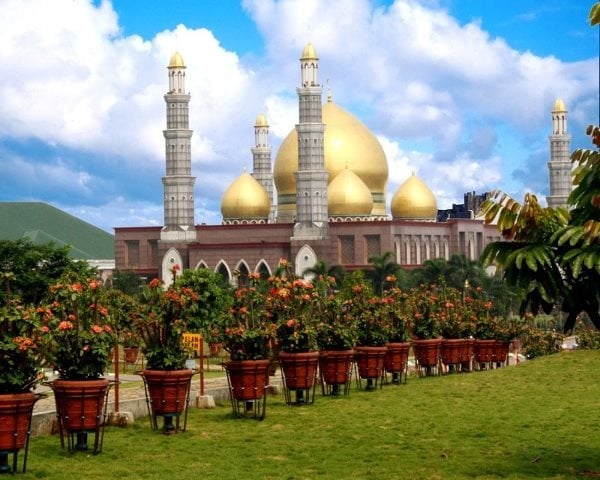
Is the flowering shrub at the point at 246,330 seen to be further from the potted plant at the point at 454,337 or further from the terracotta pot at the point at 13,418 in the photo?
the potted plant at the point at 454,337

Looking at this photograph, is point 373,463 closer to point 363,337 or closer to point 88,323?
point 88,323

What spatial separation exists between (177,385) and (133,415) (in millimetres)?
1533

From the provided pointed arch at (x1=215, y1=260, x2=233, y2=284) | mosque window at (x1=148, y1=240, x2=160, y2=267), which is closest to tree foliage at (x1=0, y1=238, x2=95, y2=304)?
pointed arch at (x1=215, y1=260, x2=233, y2=284)

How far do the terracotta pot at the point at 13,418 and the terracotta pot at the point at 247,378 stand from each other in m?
4.16

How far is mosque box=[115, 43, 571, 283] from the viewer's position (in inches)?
3056

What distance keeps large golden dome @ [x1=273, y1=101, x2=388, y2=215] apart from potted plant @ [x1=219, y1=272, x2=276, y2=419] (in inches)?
2704

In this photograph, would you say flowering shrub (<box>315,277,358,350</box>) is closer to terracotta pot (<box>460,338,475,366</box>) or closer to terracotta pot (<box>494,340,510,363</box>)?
terracotta pot (<box>460,338,475,366</box>)

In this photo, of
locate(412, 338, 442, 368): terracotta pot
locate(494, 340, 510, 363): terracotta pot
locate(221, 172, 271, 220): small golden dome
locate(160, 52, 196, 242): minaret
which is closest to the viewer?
locate(412, 338, 442, 368): terracotta pot

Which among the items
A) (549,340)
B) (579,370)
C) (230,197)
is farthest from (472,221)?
(579,370)

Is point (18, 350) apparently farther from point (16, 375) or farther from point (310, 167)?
point (310, 167)

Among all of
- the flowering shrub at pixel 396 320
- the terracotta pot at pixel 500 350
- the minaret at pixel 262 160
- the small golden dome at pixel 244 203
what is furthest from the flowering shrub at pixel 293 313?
the minaret at pixel 262 160

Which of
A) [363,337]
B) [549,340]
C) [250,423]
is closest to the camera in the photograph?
[250,423]

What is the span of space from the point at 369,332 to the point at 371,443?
20.6 feet

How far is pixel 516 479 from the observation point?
11281 mm
